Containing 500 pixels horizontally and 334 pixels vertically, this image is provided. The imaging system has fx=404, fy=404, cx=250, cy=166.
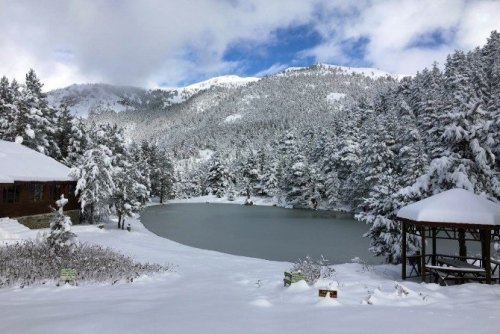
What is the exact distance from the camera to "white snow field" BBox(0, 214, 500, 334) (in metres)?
8.66

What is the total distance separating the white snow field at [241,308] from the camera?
866cm

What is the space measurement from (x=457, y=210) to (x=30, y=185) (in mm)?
33379

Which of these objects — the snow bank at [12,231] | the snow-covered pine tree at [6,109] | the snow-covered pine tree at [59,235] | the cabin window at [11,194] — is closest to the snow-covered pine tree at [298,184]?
the snow-covered pine tree at [6,109]

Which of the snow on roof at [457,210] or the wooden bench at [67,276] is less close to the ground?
the snow on roof at [457,210]

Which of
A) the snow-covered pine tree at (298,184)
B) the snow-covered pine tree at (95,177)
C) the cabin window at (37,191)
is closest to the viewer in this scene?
the cabin window at (37,191)

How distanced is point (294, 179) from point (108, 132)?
43.3 metres

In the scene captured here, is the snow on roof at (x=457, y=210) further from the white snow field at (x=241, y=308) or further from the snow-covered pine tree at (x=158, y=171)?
the snow-covered pine tree at (x=158, y=171)

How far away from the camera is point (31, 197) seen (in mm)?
35375

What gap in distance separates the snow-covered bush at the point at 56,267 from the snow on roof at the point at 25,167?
14439 millimetres

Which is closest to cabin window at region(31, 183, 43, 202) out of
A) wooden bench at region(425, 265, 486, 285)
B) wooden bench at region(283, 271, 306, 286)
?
wooden bench at region(283, 271, 306, 286)

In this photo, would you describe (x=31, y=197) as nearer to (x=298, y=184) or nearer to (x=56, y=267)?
(x=56, y=267)

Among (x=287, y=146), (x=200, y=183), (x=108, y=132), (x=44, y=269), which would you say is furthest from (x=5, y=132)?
(x=200, y=183)

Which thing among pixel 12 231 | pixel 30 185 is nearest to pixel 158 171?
pixel 30 185

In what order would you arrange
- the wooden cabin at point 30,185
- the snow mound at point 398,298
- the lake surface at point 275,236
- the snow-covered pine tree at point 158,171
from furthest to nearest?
1. the snow-covered pine tree at point 158,171
2. the wooden cabin at point 30,185
3. the lake surface at point 275,236
4. the snow mound at point 398,298
